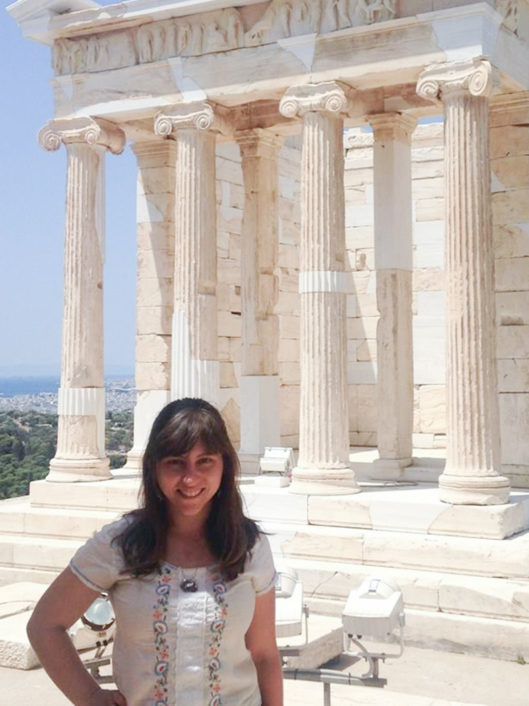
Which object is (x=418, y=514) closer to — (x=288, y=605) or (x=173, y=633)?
(x=288, y=605)

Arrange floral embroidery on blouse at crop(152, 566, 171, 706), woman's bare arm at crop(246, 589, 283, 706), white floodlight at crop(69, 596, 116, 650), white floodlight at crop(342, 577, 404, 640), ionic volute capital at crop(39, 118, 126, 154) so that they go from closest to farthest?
floral embroidery on blouse at crop(152, 566, 171, 706) → woman's bare arm at crop(246, 589, 283, 706) → white floodlight at crop(69, 596, 116, 650) → white floodlight at crop(342, 577, 404, 640) → ionic volute capital at crop(39, 118, 126, 154)

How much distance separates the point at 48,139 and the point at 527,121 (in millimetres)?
8448

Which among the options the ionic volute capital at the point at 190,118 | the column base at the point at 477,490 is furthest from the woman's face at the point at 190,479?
the ionic volute capital at the point at 190,118

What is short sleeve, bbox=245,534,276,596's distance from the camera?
13.4 feet

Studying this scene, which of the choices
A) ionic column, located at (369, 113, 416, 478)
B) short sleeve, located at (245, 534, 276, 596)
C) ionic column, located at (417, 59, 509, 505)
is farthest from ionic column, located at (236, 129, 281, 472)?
short sleeve, located at (245, 534, 276, 596)

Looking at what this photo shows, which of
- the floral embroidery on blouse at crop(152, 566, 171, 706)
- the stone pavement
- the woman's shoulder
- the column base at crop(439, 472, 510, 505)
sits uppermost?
the woman's shoulder

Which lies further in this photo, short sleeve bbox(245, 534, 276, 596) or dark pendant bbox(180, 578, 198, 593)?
short sleeve bbox(245, 534, 276, 596)

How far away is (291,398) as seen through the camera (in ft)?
72.0

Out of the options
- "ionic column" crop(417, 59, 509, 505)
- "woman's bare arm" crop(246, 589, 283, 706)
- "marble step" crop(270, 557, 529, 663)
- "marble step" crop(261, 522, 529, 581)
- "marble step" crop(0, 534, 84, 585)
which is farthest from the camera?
"marble step" crop(0, 534, 84, 585)

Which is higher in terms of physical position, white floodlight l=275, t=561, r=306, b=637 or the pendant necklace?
the pendant necklace

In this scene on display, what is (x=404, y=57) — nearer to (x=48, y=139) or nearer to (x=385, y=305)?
(x=385, y=305)

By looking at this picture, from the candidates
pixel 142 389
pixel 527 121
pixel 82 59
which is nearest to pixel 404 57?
pixel 527 121

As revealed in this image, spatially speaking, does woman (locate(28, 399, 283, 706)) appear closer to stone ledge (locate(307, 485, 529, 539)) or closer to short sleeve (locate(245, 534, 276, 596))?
short sleeve (locate(245, 534, 276, 596))

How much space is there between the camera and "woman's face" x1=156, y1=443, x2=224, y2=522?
4070 millimetres
